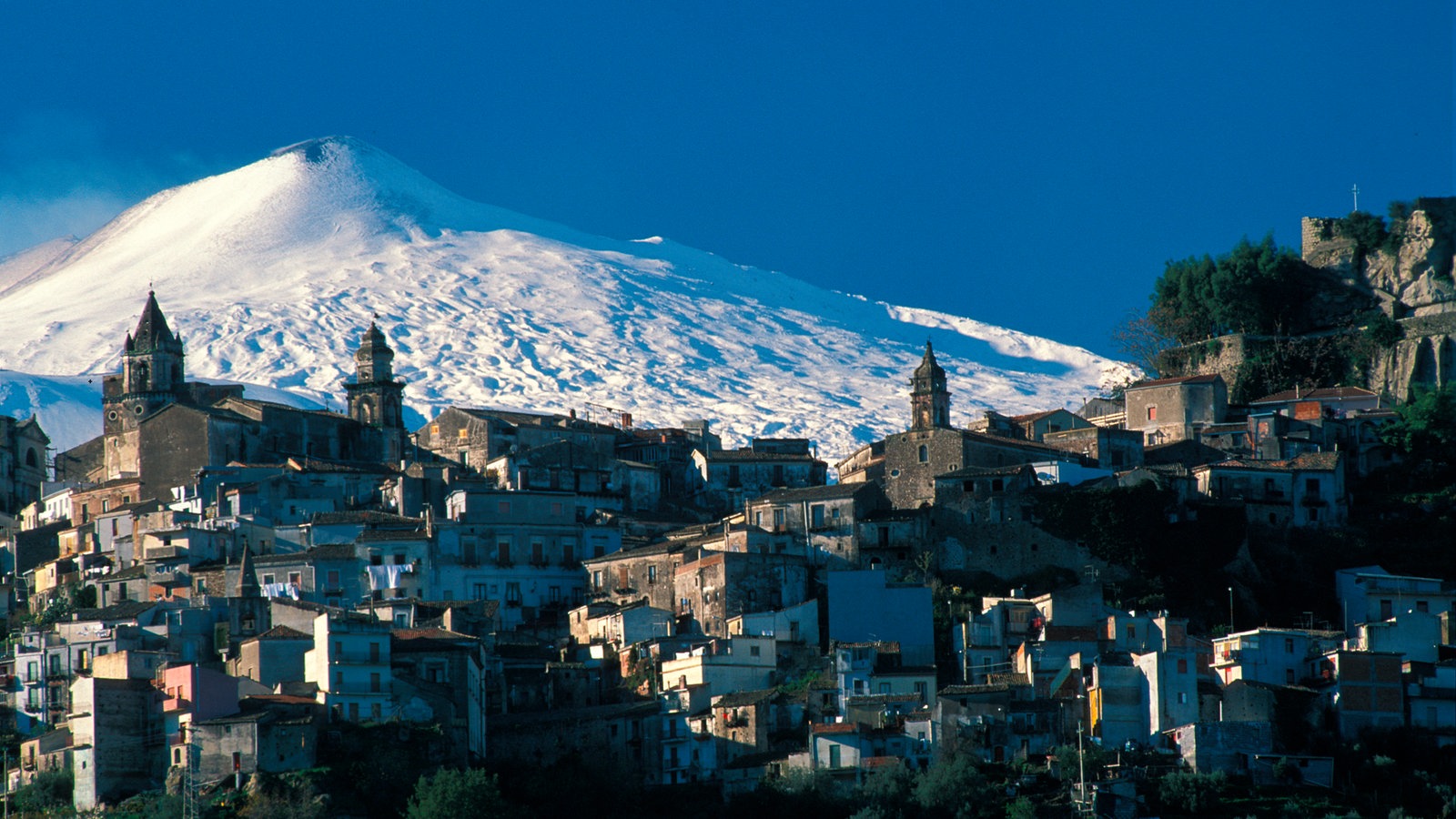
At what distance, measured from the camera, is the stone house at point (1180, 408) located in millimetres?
73500

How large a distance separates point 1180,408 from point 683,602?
1939 centimetres

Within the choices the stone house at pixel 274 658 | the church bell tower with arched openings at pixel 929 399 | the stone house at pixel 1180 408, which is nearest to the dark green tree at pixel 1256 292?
the stone house at pixel 1180 408

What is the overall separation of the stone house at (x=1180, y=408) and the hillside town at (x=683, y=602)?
93 millimetres

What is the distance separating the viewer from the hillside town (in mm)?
52719

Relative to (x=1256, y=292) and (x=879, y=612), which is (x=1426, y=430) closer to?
(x=1256, y=292)

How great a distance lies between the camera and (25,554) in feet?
236

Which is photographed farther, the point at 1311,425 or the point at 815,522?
the point at 1311,425

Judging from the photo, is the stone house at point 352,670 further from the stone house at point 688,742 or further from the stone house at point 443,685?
the stone house at point 688,742

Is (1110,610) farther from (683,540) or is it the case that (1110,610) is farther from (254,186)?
(254,186)

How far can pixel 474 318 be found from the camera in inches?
5453

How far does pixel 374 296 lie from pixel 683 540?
80.3 m

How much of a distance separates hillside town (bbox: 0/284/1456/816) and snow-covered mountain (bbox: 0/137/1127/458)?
29.0m

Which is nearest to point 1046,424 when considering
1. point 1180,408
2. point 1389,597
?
point 1180,408

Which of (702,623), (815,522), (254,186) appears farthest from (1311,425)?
(254,186)
